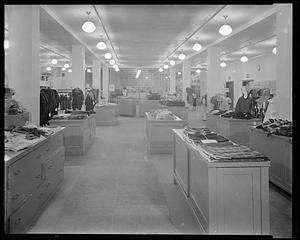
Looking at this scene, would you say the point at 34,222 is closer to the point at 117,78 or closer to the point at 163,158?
the point at 163,158

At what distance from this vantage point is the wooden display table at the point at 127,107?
1802 centimetres

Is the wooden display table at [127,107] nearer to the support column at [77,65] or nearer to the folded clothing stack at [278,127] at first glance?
the support column at [77,65]

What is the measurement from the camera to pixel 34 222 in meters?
3.46

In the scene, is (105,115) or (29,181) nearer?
(29,181)

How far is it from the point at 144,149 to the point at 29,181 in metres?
4.82

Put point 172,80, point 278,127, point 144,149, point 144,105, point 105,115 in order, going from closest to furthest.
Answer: point 278,127 < point 144,149 < point 105,115 < point 144,105 < point 172,80

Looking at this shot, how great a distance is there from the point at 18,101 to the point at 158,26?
4328 millimetres

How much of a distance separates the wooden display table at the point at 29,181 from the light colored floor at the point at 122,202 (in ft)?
0.58

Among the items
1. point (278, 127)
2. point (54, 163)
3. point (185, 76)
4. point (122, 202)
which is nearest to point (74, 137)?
point (54, 163)

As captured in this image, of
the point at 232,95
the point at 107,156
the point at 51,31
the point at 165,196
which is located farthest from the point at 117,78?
the point at 165,196

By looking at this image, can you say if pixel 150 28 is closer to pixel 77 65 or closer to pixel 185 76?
pixel 77 65

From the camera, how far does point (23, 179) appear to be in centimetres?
312

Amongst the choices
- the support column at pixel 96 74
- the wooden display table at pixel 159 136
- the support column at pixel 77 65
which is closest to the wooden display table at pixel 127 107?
the support column at pixel 96 74

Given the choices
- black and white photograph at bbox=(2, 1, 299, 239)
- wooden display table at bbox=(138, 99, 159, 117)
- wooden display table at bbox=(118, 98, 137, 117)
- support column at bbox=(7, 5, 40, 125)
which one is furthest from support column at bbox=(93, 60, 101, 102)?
support column at bbox=(7, 5, 40, 125)
